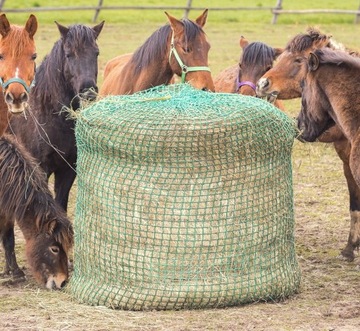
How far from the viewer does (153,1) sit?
27828mm

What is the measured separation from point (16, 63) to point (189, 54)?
1577mm

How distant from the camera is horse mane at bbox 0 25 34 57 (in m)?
5.65

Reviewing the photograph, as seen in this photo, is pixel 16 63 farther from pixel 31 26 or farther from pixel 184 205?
pixel 184 205

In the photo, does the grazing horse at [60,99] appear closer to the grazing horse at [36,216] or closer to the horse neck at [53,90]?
the horse neck at [53,90]

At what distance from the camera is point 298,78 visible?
6961 mm

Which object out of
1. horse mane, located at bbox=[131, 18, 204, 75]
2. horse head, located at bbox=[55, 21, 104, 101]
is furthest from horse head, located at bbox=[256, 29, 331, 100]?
horse head, located at bbox=[55, 21, 104, 101]

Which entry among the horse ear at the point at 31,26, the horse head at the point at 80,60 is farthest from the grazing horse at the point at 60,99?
the horse ear at the point at 31,26

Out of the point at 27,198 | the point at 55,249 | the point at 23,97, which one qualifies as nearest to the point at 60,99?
the point at 23,97

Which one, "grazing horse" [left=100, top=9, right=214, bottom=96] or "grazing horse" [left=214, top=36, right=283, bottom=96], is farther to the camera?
"grazing horse" [left=214, top=36, right=283, bottom=96]

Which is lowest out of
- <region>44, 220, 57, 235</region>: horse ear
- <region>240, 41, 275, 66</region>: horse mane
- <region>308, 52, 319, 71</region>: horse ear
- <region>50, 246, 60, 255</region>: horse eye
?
<region>50, 246, 60, 255</region>: horse eye

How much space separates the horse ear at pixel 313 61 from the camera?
17.8 ft

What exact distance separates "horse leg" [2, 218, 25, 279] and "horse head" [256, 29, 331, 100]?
8.31 feet

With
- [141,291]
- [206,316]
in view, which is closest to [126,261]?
[141,291]

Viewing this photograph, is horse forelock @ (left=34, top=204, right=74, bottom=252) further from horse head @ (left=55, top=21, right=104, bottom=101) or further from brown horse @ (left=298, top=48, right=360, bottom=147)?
brown horse @ (left=298, top=48, right=360, bottom=147)
